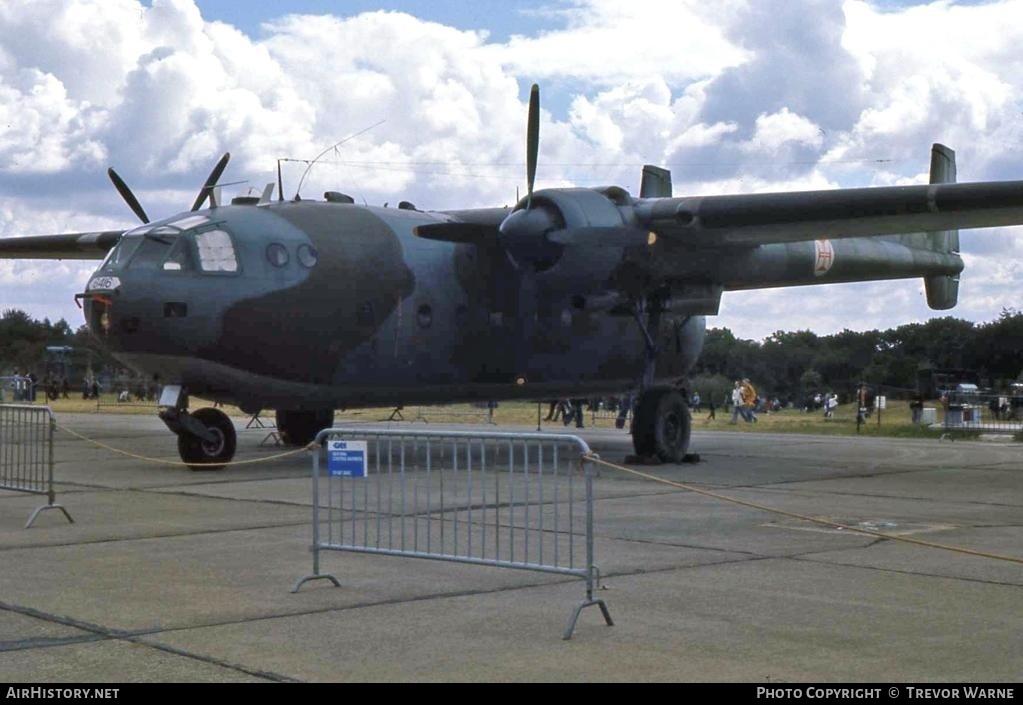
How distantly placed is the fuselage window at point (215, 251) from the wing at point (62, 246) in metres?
8.28

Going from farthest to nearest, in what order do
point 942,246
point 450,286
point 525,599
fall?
1. point 942,246
2. point 450,286
3. point 525,599

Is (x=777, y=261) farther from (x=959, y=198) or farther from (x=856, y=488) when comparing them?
(x=856, y=488)

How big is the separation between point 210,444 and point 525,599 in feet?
36.1

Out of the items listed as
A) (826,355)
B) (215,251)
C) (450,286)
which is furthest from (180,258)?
(826,355)

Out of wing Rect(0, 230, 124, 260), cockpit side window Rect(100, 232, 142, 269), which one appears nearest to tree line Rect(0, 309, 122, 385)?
wing Rect(0, 230, 124, 260)

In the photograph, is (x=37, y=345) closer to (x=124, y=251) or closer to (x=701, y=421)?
(x=701, y=421)

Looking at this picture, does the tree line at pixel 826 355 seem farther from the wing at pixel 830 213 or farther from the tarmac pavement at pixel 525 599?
the tarmac pavement at pixel 525 599

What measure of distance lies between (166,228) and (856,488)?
385 inches

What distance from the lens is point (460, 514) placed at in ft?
43.4

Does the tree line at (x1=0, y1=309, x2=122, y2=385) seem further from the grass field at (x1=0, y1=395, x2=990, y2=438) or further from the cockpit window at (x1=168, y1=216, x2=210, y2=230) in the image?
the cockpit window at (x1=168, y1=216, x2=210, y2=230)

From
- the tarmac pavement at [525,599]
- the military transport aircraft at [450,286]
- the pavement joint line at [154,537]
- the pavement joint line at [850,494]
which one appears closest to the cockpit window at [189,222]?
the military transport aircraft at [450,286]

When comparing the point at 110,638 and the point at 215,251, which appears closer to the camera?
the point at 110,638

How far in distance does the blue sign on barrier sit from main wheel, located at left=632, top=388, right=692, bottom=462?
423 inches

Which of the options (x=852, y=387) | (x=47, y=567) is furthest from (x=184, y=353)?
(x=852, y=387)
